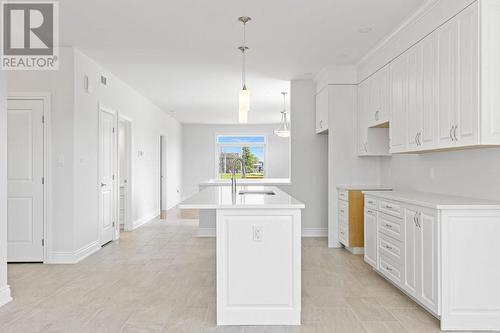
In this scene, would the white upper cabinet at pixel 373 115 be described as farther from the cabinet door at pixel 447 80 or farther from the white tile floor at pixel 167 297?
the white tile floor at pixel 167 297

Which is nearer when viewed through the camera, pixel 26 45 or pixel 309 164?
pixel 26 45

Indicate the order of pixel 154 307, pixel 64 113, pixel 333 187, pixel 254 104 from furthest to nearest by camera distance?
pixel 254 104
pixel 333 187
pixel 64 113
pixel 154 307

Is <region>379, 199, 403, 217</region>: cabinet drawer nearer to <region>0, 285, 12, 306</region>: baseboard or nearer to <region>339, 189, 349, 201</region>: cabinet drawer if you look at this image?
<region>339, 189, 349, 201</region>: cabinet drawer

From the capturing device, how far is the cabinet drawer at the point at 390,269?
140 inches

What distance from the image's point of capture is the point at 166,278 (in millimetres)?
4180

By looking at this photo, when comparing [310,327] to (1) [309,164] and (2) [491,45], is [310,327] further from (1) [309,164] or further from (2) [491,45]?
(1) [309,164]

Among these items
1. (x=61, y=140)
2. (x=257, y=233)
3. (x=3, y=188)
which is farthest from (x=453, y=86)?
(x=61, y=140)

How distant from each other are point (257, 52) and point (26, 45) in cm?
263

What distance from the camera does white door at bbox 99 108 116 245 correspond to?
18.9ft

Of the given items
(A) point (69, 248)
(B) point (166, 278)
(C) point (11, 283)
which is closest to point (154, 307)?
(B) point (166, 278)

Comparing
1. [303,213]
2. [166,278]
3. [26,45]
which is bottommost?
[166,278]

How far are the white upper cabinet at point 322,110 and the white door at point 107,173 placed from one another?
3.21 metres

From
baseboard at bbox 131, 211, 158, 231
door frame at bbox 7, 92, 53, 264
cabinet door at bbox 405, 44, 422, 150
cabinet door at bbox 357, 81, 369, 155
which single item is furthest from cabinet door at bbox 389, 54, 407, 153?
baseboard at bbox 131, 211, 158, 231

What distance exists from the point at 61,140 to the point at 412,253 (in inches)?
159
